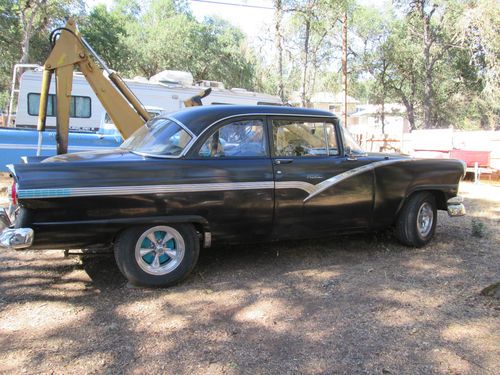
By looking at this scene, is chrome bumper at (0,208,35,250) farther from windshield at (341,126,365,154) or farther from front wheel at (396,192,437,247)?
front wheel at (396,192,437,247)

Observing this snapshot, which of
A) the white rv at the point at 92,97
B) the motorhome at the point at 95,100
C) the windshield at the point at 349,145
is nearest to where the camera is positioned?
the windshield at the point at 349,145

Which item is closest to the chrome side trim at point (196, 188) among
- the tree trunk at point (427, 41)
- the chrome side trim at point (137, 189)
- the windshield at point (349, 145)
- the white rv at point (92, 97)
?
the chrome side trim at point (137, 189)

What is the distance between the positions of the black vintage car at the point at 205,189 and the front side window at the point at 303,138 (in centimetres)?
1

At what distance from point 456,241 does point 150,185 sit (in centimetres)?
417

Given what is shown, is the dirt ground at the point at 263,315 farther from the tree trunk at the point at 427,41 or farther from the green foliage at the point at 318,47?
the tree trunk at the point at 427,41

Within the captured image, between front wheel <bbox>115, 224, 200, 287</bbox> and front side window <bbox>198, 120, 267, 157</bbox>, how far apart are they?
764 mm

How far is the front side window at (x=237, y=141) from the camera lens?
429 cm

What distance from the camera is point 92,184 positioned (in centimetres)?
373

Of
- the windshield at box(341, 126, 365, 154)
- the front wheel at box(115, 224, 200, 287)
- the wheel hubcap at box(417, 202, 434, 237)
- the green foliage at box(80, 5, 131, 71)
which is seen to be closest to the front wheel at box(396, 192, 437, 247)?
the wheel hubcap at box(417, 202, 434, 237)

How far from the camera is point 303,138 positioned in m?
4.80

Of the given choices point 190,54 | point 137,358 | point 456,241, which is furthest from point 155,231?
point 190,54

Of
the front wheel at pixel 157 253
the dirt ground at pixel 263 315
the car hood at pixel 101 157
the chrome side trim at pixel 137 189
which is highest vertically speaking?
the car hood at pixel 101 157

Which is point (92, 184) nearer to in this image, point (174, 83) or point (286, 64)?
point (174, 83)

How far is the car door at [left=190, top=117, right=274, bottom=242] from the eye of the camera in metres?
4.18
